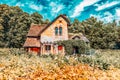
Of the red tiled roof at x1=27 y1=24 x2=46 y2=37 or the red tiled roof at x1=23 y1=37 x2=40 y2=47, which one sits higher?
the red tiled roof at x1=27 y1=24 x2=46 y2=37

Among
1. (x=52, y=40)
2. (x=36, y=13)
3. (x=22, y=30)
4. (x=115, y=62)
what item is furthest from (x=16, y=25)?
(x=115, y=62)

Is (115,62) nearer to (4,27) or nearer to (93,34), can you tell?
(93,34)

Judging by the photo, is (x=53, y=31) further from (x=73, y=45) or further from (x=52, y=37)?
(x=73, y=45)

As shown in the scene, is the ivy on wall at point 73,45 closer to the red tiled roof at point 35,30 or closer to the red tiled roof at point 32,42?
the red tiled roof at point 32,42

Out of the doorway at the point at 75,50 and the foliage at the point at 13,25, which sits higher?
the foliage at the point at 13,25

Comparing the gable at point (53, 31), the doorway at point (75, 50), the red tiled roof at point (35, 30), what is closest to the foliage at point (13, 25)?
the red tiled roof at point (35, 30)

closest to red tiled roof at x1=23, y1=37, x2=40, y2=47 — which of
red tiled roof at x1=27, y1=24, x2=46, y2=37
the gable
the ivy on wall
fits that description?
red tiled roof at x1=27, y1=24, x2=46, y2=37

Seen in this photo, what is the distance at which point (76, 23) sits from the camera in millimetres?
78438

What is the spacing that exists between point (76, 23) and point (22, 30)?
60.0 feet

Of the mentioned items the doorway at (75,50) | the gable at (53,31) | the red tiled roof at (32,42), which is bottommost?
the doorway at (75,50)

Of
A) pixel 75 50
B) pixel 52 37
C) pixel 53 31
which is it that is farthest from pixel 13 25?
pixel 75 50

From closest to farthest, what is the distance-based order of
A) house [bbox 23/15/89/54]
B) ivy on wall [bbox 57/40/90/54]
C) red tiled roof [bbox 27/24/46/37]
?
ivy on wall [bbox 57/40/90/54], house [bbox 23/15/89/54], red tiled roof [bbox 27/24/46/37]

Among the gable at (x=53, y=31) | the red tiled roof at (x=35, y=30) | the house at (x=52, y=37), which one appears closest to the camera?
the house at (x=52, y=37)

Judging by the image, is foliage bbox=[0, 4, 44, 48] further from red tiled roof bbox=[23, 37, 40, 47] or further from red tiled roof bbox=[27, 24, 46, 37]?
red tiled roof bbox=[23, 37, 40, 47]
